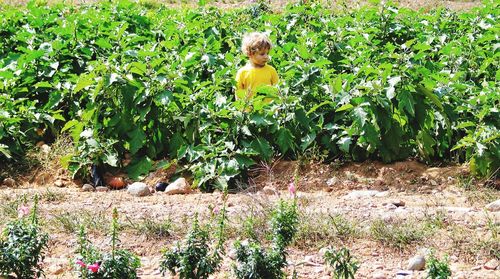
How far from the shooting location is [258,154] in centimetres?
652

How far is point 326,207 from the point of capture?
18.4ft

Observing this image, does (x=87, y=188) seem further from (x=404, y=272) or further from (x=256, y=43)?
(x=404, y=272)

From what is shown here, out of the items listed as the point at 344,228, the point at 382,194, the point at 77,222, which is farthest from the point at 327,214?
the point at 77,222

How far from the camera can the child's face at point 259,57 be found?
7.23 m

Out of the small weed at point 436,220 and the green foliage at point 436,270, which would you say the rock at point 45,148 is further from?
the green foliage at point 436,270

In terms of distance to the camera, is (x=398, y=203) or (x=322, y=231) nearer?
(x=322, y=231)

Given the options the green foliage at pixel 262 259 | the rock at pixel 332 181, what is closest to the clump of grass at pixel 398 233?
the green foliage at pixel 262 259

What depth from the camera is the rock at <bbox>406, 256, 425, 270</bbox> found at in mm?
4516

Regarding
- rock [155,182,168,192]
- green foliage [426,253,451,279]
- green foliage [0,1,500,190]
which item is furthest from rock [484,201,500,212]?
rock [155,182,168,192]

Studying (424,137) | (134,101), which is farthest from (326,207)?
(134,101)

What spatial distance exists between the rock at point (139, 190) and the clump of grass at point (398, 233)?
6.53 feet

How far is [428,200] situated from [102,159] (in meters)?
2.49

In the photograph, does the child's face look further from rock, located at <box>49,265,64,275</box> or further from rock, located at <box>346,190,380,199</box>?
rock, located at <box>49,265,64,275</box>

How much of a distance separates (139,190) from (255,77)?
1.44 metres
